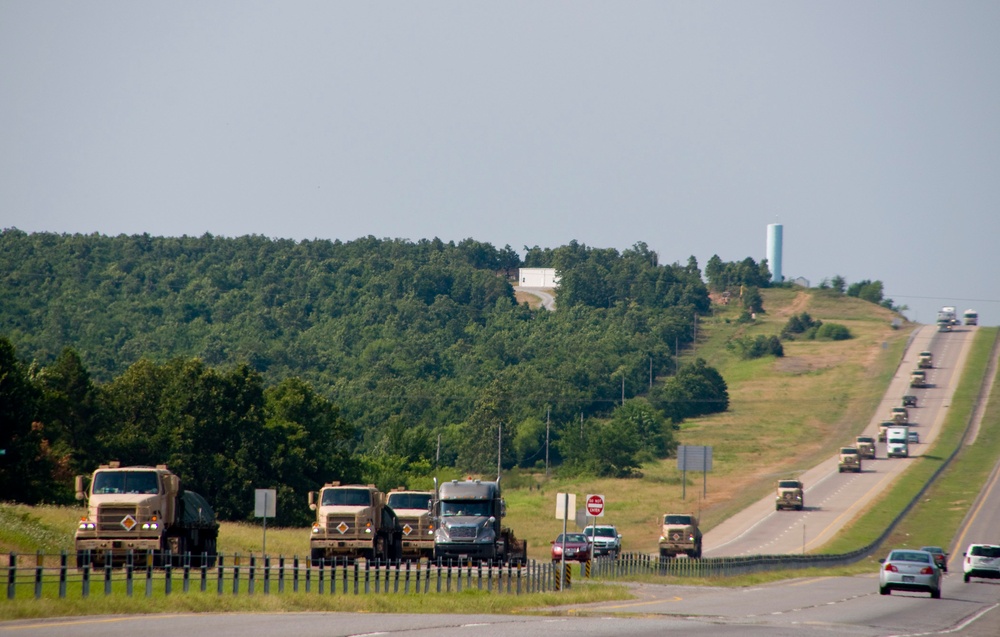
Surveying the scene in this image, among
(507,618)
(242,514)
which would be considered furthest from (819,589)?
(242,514)

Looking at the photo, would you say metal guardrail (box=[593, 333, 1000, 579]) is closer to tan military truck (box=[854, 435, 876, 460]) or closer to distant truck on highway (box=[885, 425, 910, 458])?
distant truck on highway (box=[885, 425, 910, 458])

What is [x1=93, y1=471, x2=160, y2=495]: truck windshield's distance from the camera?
3640 centimetres

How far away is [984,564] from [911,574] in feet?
46.6

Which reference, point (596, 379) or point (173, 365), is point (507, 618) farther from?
point (596, 379)

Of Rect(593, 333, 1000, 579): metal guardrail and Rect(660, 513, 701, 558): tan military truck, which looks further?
Rect(660, 513, 701, 558): tan military truck

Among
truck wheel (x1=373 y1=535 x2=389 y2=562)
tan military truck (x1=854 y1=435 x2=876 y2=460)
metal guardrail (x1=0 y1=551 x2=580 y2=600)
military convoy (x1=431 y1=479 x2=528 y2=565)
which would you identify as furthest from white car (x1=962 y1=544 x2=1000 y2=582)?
tan military truck (x1=854 y1=435 x2=876 y2=460)

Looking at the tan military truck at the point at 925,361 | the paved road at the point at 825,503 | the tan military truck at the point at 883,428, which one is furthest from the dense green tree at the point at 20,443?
the tan military truck at the point at 925,361

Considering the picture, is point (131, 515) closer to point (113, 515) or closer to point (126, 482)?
point (113, 515)

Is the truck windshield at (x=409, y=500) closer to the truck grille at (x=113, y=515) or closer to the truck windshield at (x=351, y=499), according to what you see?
the truck windshield at (x=351, y=499)

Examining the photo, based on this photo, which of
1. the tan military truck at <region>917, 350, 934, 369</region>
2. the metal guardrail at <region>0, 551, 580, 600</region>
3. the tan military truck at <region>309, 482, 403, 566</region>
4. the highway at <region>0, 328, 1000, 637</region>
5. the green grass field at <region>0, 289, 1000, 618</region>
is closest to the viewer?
the highway at <region>0, 328, 1000, 637</region>

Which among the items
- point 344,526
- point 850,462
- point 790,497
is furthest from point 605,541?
point 850,462

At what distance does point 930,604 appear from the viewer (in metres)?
39.8

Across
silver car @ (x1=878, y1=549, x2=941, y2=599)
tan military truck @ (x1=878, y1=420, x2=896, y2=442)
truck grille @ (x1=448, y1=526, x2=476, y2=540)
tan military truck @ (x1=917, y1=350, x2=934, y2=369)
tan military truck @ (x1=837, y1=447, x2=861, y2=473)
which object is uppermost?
tan military truck @ (x1=917, y1=350, x2=934, y2=369)

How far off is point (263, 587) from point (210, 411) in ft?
181
